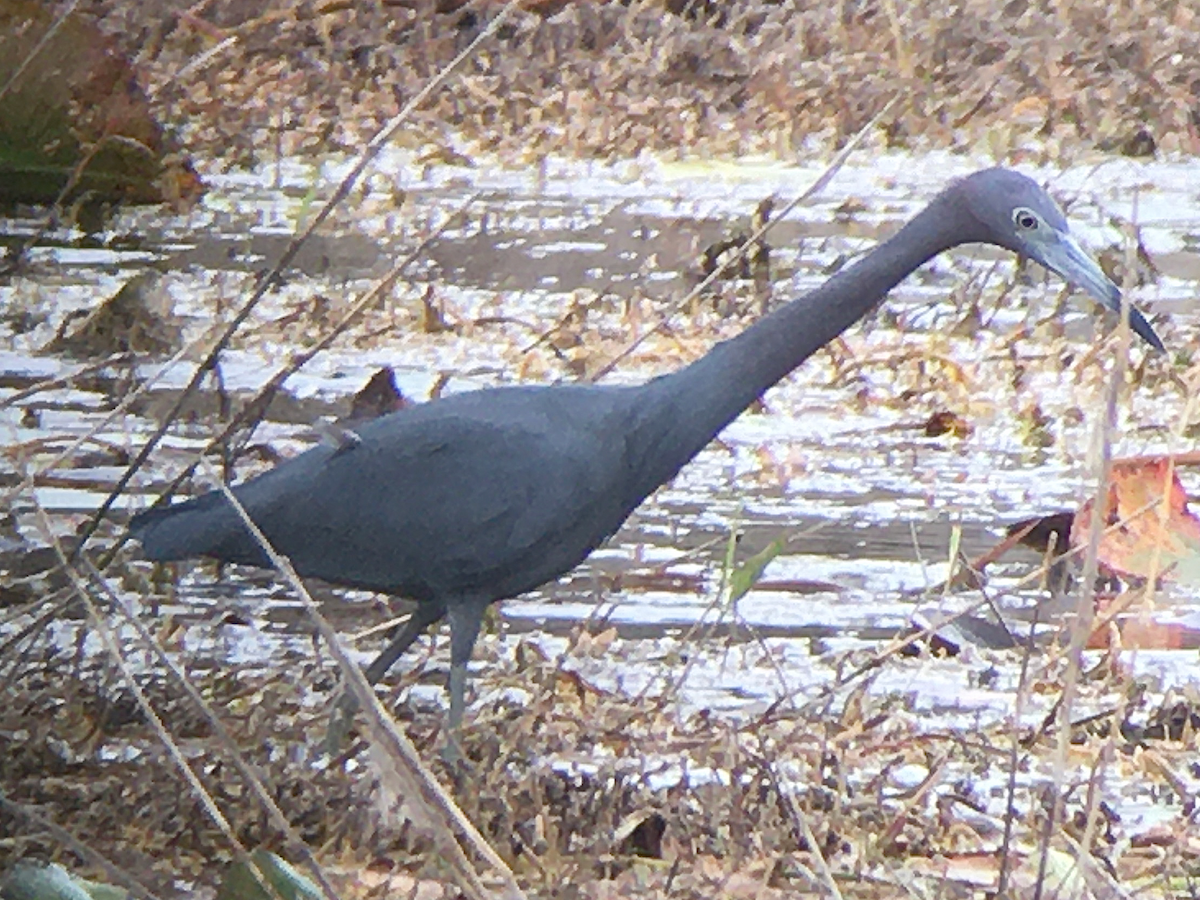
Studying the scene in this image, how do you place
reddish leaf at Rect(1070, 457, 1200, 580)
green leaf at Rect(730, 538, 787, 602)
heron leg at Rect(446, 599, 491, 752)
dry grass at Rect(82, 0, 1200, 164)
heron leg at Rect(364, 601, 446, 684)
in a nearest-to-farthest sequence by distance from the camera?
green leaf at Rect(730, 538, 787, 602), heron leg at Rect(446, 599, 491, 752), heron leg at Rect(364, 601, 446, 684), reddish leaf at Rect(1070, 457, 1200, 580), dry grass at Rect(82, 0, 1200, 164)

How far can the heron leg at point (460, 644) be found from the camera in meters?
3.47

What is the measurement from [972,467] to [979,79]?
5.46 metres

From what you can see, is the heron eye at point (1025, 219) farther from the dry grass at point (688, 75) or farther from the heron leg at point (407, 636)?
the dry grass at point (688, 75)

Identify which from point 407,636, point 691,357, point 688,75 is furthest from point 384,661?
point 688,75

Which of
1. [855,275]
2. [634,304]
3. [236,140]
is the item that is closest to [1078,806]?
[855,275]

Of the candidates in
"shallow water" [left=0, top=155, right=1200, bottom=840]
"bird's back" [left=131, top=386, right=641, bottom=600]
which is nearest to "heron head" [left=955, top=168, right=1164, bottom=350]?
"shallow water" [left=0, top=155, right=1200, bottom=840]

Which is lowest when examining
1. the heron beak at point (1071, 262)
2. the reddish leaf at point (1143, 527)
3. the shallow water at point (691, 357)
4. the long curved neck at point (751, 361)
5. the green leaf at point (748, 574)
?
the shallow water at point (691, 357)

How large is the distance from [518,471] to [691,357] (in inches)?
107

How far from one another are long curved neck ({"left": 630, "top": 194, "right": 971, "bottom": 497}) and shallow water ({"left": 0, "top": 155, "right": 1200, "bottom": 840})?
233mm

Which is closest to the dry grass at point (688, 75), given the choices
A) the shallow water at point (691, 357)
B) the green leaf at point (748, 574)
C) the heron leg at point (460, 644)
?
the shallow water at point (691, 357)

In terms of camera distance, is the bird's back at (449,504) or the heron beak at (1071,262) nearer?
the bird's back at (449,504)

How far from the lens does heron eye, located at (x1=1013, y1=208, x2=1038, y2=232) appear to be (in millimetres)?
3656

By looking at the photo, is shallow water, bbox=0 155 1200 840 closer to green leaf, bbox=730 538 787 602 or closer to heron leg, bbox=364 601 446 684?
green leaf, bbox=730 538 787 602

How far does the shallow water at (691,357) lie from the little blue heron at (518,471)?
0.66 feet
